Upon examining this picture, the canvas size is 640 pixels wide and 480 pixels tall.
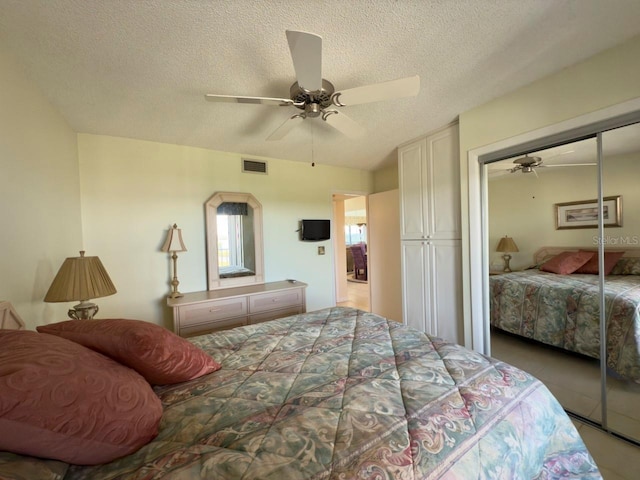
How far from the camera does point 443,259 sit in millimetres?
2643

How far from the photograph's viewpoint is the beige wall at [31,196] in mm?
1320

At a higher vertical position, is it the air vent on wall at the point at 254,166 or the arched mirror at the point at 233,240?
the air vent on wall at the point at 254,166

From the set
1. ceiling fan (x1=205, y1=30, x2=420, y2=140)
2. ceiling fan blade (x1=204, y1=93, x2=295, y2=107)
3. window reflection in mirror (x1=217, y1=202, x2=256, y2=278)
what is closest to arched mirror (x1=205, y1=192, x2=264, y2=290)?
window reflection in mirror (x1=217, y1=202, x2=256, y2=278)

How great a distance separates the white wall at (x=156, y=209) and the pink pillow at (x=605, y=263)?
9.12 ft

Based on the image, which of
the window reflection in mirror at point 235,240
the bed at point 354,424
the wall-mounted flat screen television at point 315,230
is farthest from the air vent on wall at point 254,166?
the bed at point 354,424

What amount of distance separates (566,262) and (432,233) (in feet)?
3.54

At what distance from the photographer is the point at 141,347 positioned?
949 mm

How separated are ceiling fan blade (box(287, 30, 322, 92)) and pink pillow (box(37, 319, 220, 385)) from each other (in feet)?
4.37

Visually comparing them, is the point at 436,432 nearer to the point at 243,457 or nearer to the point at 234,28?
the point at 243,457

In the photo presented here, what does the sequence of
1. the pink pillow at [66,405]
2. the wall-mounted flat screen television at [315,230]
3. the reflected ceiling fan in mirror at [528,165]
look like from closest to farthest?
1. the pink pillow at [66,405]
2. the reflected ceiling fan in mirror at [528,165]
3. the wall-mounted flat screen television at [315,230]

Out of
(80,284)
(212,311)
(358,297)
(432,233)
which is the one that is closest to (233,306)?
(212,311)

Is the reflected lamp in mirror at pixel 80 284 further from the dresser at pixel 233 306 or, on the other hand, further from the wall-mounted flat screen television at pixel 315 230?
the wall-mounted flat screen television at pixel 315 230

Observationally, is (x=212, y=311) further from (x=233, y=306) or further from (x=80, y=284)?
(x=80, y=284)

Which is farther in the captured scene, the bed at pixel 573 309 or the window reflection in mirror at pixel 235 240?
the window reflection in mirror at pixel 235 240
